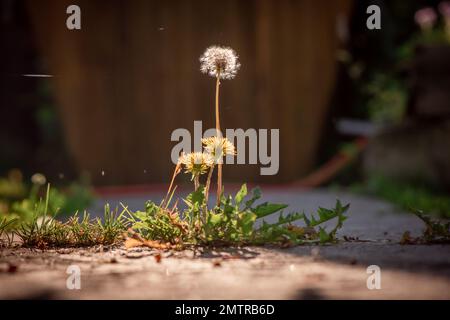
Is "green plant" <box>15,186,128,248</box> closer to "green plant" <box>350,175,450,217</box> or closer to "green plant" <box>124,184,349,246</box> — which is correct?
"green plant" <box>124,184,349,246</box>

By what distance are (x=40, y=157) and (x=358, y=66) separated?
14.4ft

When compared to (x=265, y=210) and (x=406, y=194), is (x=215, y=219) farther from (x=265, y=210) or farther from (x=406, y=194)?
(x=406, y=194)

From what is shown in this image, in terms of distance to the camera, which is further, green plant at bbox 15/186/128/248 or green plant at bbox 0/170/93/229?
green plant at bbox 0/170/93/229

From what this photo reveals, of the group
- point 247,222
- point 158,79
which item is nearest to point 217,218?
point 247,222

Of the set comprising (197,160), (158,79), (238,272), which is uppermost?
(158,79)

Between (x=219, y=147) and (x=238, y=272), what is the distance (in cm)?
70

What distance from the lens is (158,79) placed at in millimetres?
6781

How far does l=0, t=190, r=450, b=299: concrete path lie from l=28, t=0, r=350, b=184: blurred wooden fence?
13.4 ft

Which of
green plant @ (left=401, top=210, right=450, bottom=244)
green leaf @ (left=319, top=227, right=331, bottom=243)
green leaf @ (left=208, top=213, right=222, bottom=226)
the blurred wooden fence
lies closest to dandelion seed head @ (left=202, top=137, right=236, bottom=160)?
green leaf @ (left=208, top=213, right=222, bottom=226)

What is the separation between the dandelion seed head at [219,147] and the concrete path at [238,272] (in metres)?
0.44

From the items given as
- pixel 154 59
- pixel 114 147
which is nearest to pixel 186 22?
pixel 154 59

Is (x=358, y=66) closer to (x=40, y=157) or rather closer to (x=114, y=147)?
(x=114, y=147)

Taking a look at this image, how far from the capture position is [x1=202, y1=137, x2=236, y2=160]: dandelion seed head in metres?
2.61

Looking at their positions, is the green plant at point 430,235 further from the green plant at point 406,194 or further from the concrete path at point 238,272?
the green plant at point 406,194
